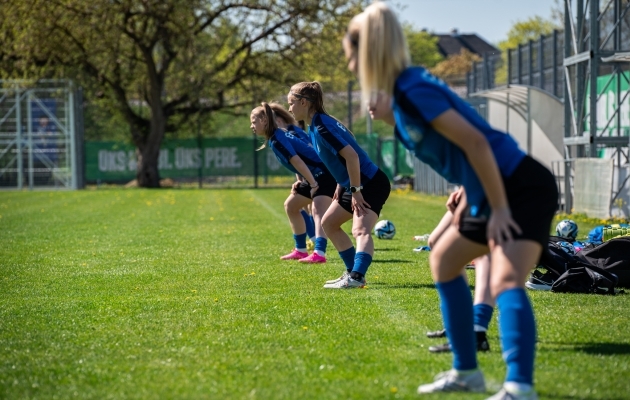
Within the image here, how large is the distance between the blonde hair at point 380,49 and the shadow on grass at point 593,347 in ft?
7.81

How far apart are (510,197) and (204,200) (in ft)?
81.5

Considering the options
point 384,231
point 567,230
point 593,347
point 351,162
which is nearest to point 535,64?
point 384,231

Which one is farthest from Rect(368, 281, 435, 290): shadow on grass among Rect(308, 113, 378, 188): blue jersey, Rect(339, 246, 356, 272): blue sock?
Rect(308, 113, 378, 188): blue jersey

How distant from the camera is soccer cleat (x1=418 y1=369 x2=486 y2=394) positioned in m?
4.60

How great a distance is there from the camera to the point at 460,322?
4.66 meters

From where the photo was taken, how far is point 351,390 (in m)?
4.70

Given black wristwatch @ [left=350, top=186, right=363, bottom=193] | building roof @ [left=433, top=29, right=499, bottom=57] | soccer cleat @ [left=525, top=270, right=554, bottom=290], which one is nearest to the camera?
black wristwatch @ [left=350, top=186, right=363, bottom=193]

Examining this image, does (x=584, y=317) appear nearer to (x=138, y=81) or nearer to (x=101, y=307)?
(x=101, y=307)

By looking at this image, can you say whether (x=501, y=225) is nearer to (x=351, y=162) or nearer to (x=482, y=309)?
(x=482, y=309)

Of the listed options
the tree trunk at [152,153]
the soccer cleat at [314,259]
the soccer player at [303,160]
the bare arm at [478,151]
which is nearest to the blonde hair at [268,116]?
the soccer player at [303,160]

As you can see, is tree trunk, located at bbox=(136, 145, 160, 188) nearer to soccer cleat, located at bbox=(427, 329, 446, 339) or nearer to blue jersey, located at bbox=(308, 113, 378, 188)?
blue jersey, located at bbox=(308, 113, 378, 188)

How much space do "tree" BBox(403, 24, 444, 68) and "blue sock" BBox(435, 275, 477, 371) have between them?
93.8 metres

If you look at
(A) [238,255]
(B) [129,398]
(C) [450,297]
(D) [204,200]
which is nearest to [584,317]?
(C) [450,297]

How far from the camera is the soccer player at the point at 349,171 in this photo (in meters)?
8.41
